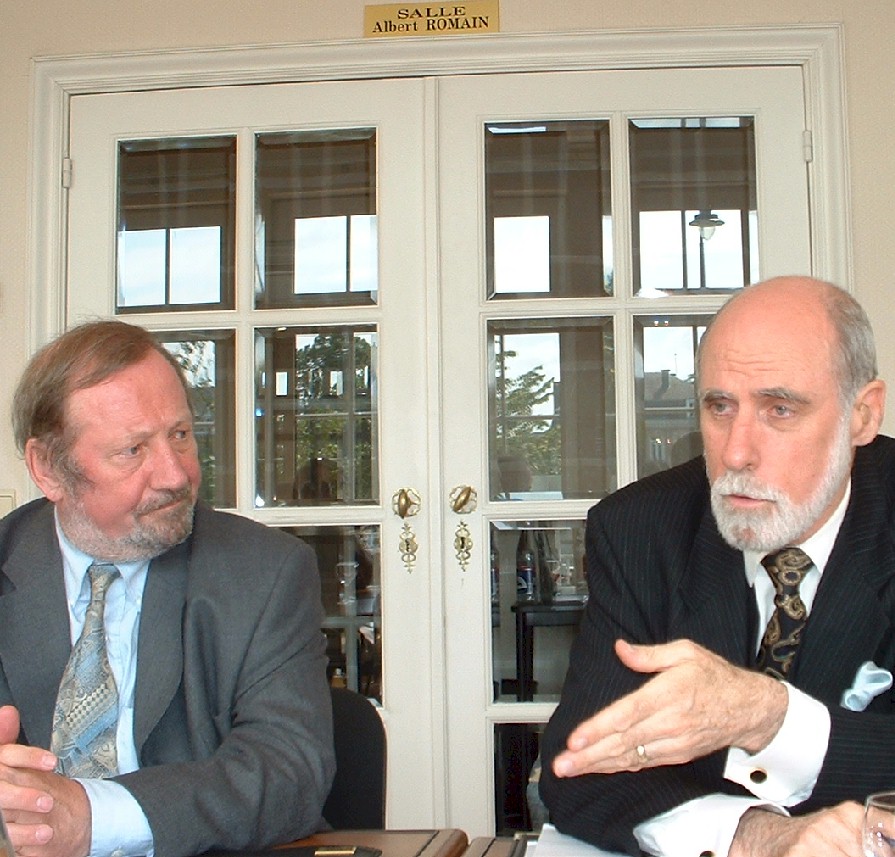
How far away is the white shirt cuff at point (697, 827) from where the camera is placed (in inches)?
52.7

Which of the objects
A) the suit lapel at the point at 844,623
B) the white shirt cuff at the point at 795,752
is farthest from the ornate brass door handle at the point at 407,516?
the white shirt cuff at the point at 795,752

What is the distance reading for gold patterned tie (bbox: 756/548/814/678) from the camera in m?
1.66

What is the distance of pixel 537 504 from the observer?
10.3 feet

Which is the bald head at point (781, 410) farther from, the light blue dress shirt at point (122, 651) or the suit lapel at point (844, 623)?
the light blue dress shirt at point (122, 651)

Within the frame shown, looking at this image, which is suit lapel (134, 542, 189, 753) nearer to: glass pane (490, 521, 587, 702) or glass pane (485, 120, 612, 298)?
glass pane (490, 521, 587, 702)

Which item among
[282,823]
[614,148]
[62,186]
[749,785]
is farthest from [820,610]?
[62,186]

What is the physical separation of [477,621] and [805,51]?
177 cm

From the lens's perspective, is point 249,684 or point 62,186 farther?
point 62,186

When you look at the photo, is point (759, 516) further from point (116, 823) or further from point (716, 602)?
point (116, 823)

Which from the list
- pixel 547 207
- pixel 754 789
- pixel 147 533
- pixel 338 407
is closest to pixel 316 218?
pixel 338 407

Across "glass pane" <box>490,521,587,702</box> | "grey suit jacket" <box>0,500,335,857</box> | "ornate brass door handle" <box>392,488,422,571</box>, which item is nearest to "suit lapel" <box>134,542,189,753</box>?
"grey suit jacket" <box>0,500,335,857</box>

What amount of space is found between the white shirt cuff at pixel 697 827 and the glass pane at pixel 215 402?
2031 mm

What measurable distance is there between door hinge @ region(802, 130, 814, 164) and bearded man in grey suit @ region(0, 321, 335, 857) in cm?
195

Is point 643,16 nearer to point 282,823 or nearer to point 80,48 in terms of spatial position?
point 80,48
